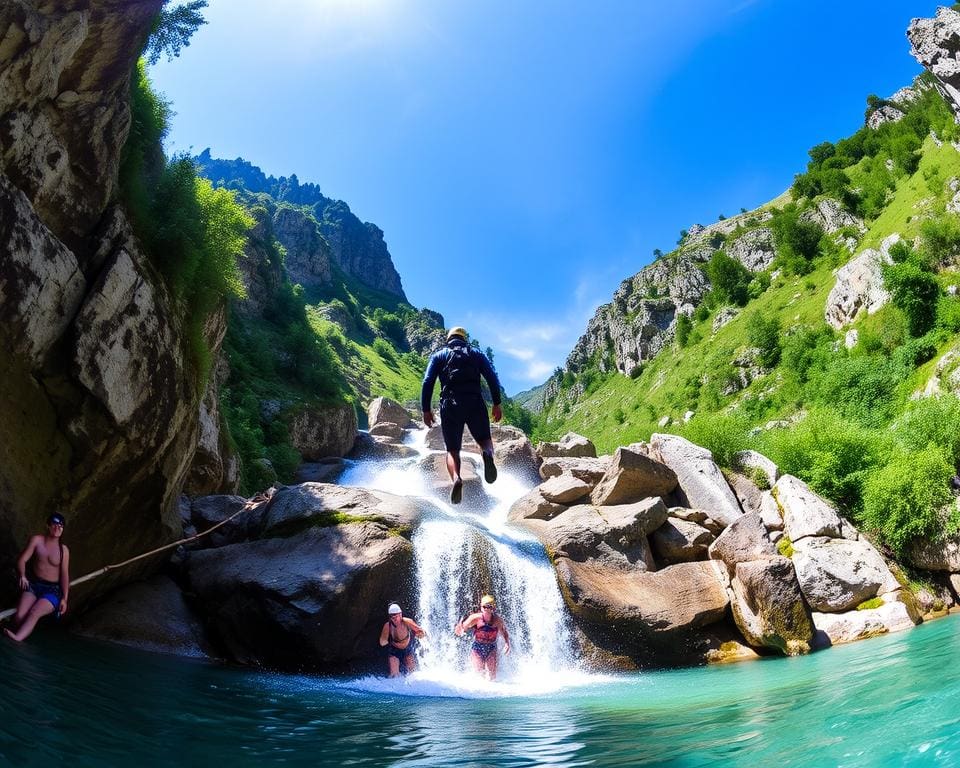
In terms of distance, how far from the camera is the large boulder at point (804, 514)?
1933cm

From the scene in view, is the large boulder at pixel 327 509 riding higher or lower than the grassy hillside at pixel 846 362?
lower

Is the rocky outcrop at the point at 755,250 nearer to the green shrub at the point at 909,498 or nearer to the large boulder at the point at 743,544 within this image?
the green shrub at the point at 909,498

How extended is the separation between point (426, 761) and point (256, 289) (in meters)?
56.5

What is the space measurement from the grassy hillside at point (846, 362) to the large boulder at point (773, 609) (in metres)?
6.00

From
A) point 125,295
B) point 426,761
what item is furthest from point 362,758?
point 125,295

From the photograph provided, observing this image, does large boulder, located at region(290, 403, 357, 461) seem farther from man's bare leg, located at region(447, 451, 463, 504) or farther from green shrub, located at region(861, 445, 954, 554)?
green shrub, located at region(861, 445, 954, 554)

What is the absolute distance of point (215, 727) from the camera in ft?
22.3

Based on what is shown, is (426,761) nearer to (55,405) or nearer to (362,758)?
(362,758)

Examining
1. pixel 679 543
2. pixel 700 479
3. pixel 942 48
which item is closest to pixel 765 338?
pixel 942 48

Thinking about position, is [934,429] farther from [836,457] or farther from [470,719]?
[470,719]

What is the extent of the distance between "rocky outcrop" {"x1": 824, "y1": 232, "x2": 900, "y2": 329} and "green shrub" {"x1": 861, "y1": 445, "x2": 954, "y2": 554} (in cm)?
2979

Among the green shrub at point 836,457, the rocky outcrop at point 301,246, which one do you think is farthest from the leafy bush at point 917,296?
the rocky outcrop at point 301,246

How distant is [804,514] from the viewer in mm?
19812

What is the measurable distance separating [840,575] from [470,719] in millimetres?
14188
